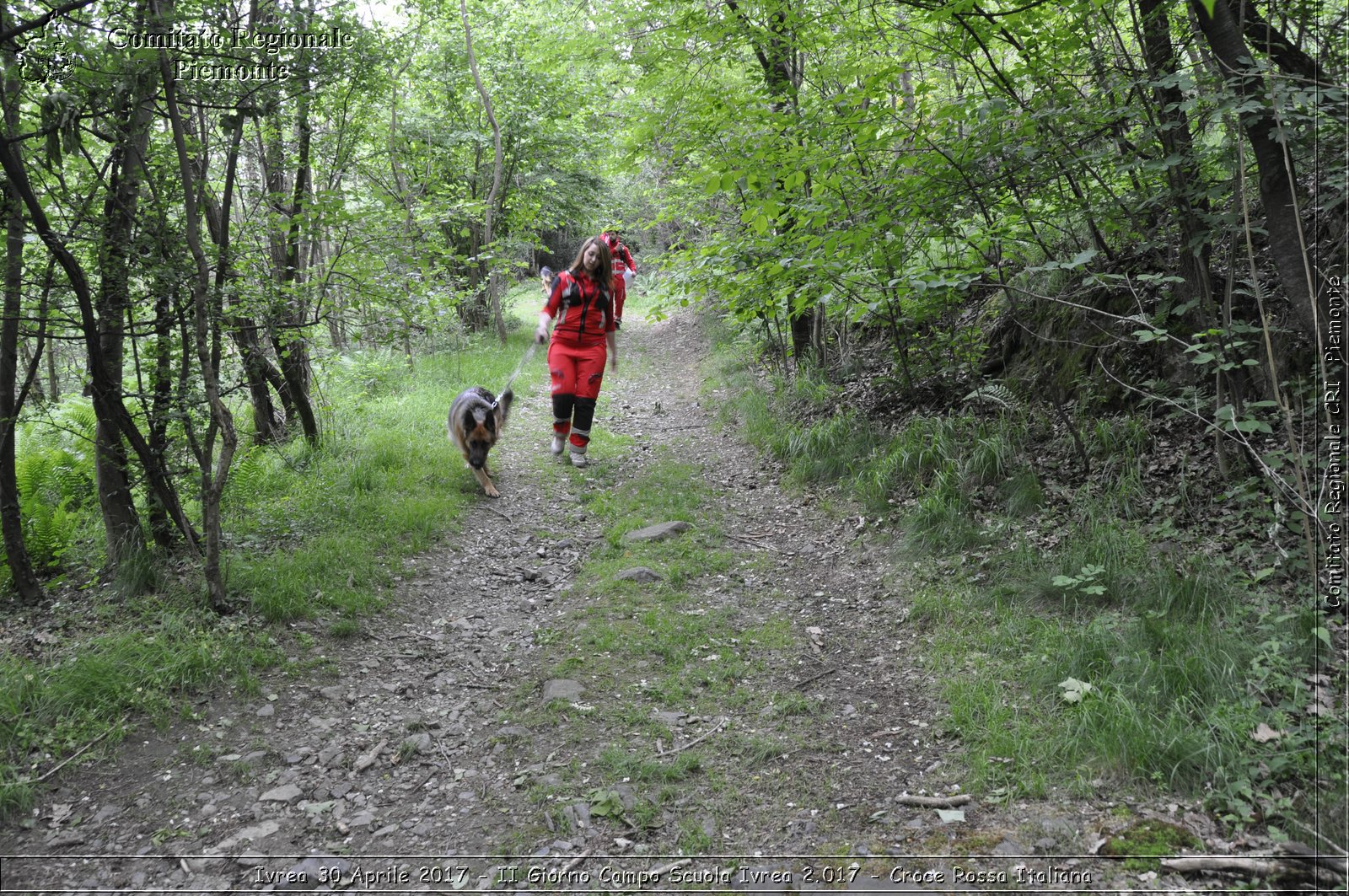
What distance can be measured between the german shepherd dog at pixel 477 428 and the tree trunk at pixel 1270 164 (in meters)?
6.15

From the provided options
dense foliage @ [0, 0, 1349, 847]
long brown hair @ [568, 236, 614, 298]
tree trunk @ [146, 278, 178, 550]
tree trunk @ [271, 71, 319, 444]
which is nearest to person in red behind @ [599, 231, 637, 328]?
long brown hair @ [568, 236, 614, 298]

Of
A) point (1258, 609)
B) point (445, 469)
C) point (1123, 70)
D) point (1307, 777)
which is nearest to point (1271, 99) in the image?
point (1123, 70)

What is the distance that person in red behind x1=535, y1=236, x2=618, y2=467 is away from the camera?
808cm

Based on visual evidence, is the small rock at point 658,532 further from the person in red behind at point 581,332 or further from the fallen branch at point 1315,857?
the fallen branch at point 1315,857

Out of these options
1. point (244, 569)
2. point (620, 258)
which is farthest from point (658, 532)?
point (620, 258)

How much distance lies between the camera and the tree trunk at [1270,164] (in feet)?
11.4

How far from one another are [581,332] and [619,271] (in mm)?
1078

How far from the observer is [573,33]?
34.0 ft

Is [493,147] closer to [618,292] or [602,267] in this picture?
[618,292]

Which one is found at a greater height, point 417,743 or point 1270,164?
point 1270,164

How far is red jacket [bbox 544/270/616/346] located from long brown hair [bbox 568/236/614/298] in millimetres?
21

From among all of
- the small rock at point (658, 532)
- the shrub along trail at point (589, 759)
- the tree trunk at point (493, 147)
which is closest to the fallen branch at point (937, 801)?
the shrub along trail at point (589, 759)

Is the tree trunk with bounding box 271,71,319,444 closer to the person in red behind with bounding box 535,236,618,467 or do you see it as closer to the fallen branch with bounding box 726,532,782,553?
the person in red behind with bounding box 535,236,618,467

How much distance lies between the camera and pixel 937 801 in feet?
10.4
